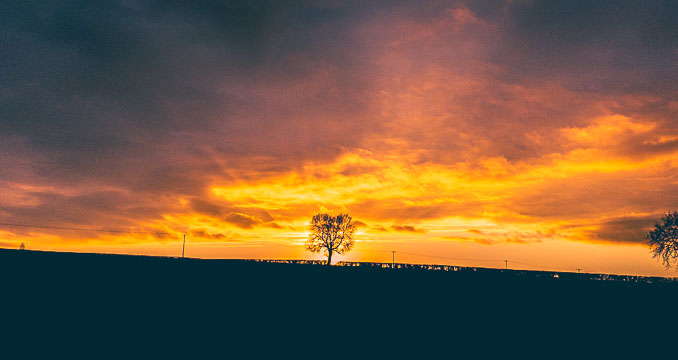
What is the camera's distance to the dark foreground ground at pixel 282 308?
834 cm

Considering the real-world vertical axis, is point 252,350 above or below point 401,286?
below

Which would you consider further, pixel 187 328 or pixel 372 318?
pixel 372 318

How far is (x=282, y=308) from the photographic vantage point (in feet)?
32.6

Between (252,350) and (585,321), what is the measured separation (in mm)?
10050

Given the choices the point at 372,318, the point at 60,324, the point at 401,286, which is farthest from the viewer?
the point at 401,286

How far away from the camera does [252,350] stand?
27.0 ft

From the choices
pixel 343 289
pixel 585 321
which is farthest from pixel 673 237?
pixel 343 289

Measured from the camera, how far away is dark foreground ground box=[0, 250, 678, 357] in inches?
328

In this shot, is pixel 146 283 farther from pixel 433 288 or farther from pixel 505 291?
pixel 505 291

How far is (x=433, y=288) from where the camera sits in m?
12.6

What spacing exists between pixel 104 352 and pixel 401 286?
8316 millimetres

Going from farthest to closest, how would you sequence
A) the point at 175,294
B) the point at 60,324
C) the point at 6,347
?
1. the point at 175,294
2. the point at 60,324
3. the point at 6,347

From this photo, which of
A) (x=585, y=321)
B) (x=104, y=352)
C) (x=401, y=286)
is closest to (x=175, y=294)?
(x=104, y=352)

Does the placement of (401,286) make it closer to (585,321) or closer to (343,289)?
(343,289)
